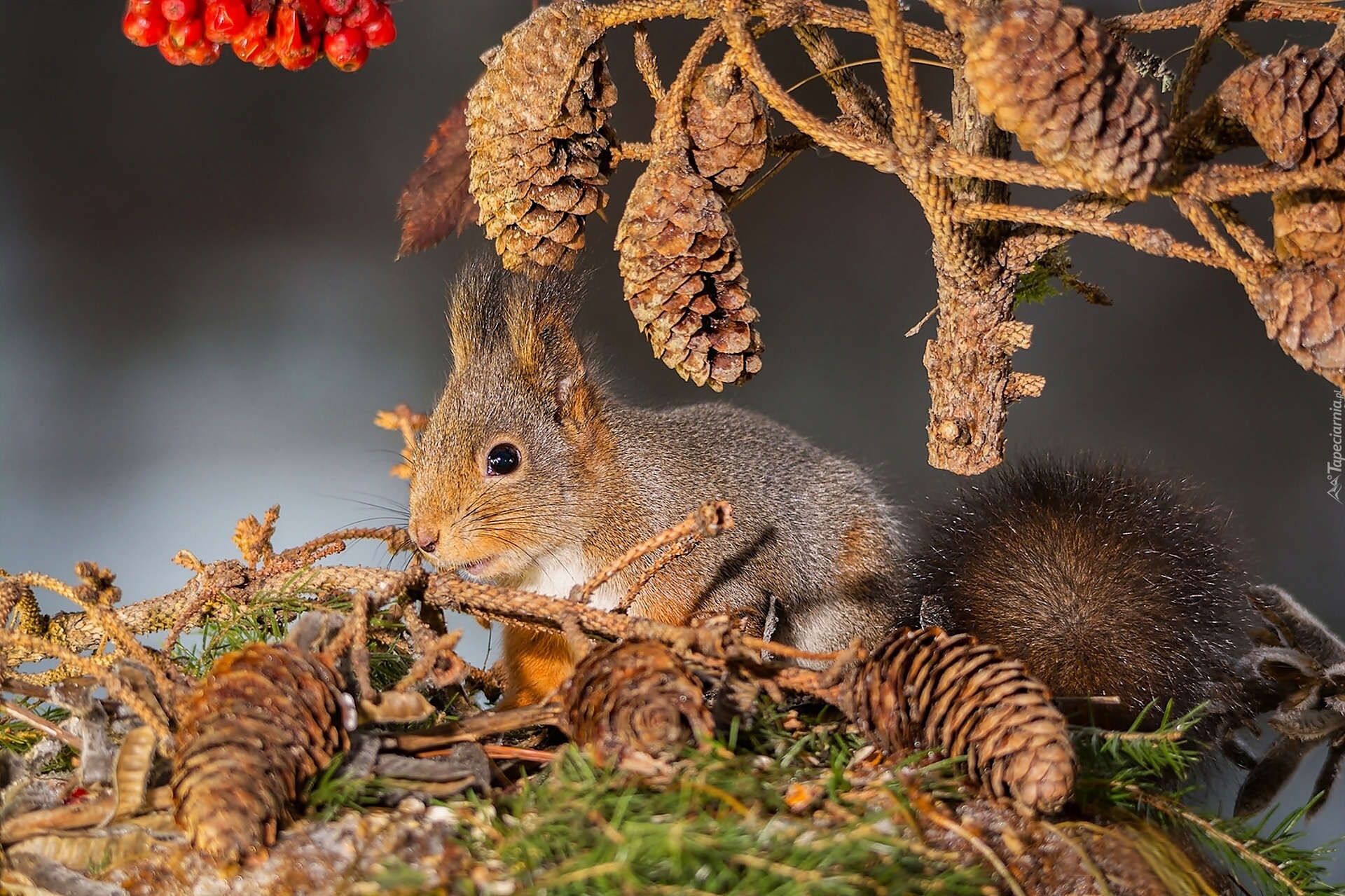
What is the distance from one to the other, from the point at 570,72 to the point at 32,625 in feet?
1.67

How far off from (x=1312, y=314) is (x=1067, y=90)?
16 cm

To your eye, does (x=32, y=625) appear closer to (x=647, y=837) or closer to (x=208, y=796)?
(x=208, y=796)

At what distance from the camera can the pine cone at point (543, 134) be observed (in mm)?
675

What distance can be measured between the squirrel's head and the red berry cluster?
25 cm

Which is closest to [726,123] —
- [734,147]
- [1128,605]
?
[734,147]

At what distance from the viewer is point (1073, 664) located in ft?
2.42

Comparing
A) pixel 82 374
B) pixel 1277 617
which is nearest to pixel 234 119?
pixel 82 374

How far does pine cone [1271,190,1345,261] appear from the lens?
531mm

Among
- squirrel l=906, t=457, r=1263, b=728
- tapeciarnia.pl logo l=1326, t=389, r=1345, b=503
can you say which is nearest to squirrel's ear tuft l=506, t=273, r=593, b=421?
squirrel l=906, t=457, r=1263, b=728

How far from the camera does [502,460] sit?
0.97 metres

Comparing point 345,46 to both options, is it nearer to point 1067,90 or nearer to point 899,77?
point 899,77

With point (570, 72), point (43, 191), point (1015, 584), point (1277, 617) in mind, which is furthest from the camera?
point (43, 191)

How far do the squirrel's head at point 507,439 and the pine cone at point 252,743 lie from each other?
407mm

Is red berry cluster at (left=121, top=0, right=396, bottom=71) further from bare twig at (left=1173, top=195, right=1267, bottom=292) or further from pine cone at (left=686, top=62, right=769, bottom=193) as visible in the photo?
bare twig at (left=1173, top=195, right=1267, bottom=292)
